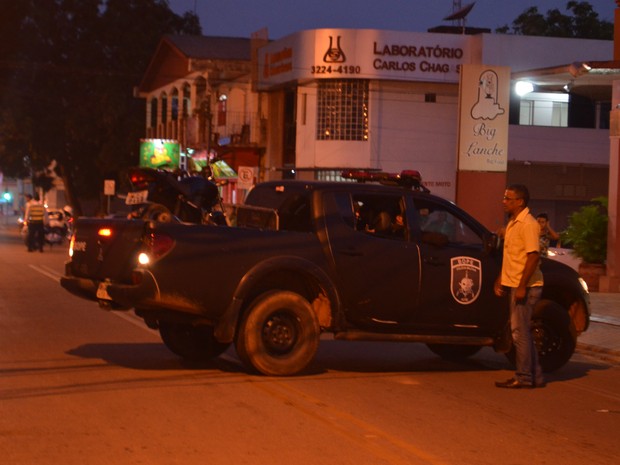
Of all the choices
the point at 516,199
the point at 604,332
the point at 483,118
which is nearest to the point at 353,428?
the point at 516,199

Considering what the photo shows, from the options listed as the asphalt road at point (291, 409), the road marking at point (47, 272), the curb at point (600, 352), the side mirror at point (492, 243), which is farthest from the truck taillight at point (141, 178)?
→ the road marking at point (47, 272)

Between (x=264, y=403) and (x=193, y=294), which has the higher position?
(x=193, y=294)

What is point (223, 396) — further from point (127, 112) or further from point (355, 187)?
point (127, 112)

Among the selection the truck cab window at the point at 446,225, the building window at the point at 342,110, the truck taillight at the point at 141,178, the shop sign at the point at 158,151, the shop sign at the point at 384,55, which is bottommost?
the truck cab window at the point at 446,225

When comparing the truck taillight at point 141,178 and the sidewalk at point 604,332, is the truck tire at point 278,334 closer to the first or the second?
the truck taillight at point 141,178

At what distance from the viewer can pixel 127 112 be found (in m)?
63.5

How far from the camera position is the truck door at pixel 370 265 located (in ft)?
33.8

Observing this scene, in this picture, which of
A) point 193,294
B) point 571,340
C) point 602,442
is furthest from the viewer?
point 571,340

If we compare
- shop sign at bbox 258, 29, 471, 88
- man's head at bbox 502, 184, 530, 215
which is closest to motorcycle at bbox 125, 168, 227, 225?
man's head at bbox 502, 184, 530, 215

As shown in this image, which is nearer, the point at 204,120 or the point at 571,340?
the point at 571,340

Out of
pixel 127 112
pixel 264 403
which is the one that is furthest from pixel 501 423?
pixel 127 112

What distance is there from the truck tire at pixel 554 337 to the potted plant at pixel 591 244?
40.0 ft

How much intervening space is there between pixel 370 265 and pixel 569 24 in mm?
62050

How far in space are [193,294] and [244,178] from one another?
2469 centimetres
